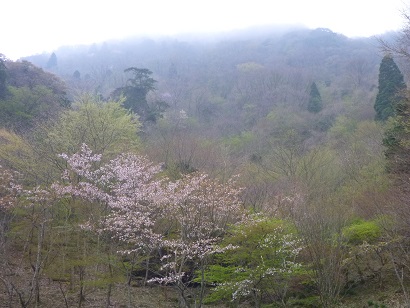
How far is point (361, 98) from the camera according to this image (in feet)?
130

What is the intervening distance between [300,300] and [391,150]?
737 cm

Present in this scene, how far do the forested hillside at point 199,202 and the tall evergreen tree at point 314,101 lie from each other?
17 centimetres

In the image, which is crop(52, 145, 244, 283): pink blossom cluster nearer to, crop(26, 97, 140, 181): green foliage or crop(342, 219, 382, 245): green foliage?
crop(26, 97, 140, 181): green foliage

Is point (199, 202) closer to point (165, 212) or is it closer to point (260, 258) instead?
point (165, 212)

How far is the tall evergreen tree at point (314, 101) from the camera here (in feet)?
138

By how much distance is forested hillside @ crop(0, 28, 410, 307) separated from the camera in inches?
460

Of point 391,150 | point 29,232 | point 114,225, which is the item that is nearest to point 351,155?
point 391,150

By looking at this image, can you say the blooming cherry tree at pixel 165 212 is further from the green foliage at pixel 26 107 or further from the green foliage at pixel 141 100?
the green foliage at pixel 141 100

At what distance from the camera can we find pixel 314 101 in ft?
139

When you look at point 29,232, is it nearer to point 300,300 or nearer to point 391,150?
point 300,300

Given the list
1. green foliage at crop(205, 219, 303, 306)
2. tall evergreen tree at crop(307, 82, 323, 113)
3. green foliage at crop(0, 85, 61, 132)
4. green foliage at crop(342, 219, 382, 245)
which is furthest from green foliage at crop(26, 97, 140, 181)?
tall evergreen tree at crop(307, 82, 323, 113)

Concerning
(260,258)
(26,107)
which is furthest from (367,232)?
(26,107)

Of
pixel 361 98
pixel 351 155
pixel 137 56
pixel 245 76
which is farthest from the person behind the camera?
pixel 137 56

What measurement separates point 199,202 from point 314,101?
33319 mm
